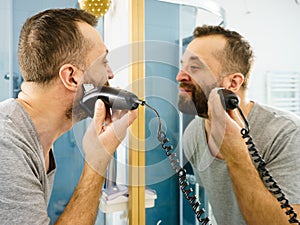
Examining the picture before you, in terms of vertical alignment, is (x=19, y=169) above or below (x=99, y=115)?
below

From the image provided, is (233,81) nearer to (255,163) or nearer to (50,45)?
(255,163)

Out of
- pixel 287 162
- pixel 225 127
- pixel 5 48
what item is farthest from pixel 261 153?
pixel 5 48

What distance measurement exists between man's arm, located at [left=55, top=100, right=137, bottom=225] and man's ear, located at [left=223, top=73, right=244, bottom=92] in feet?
1.02

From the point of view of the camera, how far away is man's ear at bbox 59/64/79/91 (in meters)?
0.83

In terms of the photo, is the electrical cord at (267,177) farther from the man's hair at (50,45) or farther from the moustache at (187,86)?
the man's hair at (50,45)

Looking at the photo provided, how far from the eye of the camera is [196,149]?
35.6 inches

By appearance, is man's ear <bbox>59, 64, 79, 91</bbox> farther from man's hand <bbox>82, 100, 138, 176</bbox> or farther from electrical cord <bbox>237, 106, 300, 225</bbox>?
electrical cord <bbox>237, 106, 300, 225</bbox>

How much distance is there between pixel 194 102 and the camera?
849 millimetres

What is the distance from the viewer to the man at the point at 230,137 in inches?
31.7

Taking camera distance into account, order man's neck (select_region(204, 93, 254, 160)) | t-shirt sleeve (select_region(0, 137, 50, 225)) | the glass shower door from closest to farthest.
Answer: t-shirt sleeve (select_region(0, 137, 50, 225)), man's neck (select_region(204, 93, 254, 160)), the glass shower door

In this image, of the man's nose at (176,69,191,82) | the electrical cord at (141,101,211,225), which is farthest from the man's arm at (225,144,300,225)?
the man's nose at (176,69,191,82)

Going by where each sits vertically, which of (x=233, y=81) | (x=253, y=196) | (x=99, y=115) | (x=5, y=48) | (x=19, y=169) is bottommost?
(x=253, y=196)

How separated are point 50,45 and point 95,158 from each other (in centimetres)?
34

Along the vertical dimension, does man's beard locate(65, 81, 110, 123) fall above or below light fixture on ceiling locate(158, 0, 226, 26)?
below
